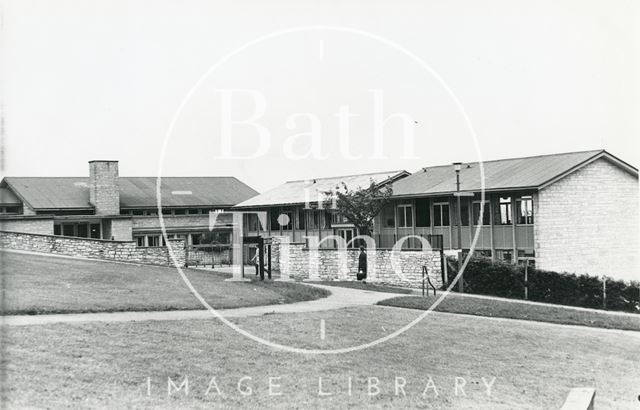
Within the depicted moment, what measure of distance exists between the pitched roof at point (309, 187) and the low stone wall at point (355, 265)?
962cm

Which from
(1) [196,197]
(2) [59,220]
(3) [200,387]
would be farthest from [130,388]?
(1) [196,197]

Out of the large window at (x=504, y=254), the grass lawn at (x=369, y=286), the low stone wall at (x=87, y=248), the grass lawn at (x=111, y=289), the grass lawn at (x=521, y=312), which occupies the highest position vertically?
the low stone wall at (x=87, y=248)

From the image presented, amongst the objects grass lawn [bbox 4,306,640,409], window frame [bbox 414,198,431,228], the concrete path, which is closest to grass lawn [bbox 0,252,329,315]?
the concrete path

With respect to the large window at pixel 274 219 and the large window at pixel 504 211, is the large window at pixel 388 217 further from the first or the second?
the large window at pixel 274 219

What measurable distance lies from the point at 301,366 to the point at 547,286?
20650mm

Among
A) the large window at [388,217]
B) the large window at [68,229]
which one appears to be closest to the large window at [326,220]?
the large window at [388,217]

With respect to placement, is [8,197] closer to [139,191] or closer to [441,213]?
[139,191]

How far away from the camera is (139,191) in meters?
62.8

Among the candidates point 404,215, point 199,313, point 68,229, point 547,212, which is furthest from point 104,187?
point 199,313

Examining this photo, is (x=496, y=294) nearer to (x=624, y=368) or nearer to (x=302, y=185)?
(x=624, y=368)

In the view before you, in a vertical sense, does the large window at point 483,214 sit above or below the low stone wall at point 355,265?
above

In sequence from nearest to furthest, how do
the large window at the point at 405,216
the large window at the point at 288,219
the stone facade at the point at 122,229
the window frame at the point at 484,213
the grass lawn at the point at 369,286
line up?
the grass lawn at the point at 369,286, the window frame at the point at 484,213, the large window at the point at 405,216, the large window at the point at 288,219, the stone facade at the point at 122,229

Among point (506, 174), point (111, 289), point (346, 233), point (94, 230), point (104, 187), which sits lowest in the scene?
point (111, 289)

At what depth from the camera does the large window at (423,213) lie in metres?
43.2
